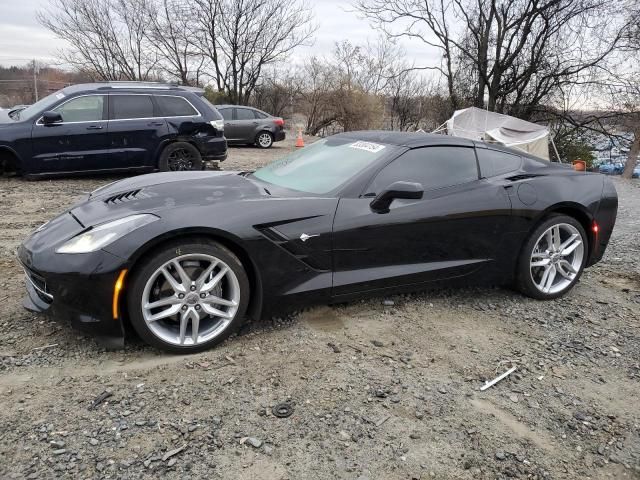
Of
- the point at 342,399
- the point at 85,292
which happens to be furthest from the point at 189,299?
the point at 342,399

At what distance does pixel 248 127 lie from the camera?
51.4 ft

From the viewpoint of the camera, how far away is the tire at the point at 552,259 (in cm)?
386

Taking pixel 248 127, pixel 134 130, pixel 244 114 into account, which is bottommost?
pixel 134 130

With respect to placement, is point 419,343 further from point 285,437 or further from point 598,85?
point 598,85

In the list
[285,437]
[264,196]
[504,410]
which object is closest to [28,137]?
[264,196]

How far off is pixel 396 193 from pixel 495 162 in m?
1.22

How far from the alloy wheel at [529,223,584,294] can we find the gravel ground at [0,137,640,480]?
1.16ft

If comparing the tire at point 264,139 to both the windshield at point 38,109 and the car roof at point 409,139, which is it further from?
the car roof at point 409,139

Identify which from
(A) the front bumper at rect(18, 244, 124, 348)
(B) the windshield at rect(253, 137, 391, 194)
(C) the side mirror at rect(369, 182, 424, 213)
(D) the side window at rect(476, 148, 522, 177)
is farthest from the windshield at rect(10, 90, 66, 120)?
(D) the side window at rect(476, 148, 522, 177)

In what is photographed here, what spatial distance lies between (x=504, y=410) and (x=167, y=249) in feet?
6.54

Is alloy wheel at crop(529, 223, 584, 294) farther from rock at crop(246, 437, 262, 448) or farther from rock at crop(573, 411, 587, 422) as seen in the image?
rock at crop(246, 437, 262, 448)

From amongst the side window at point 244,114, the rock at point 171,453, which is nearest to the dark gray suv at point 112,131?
the rock at point 171,453

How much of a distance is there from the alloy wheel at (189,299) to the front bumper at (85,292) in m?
0.18

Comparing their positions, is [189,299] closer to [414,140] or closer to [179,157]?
[414,140]
